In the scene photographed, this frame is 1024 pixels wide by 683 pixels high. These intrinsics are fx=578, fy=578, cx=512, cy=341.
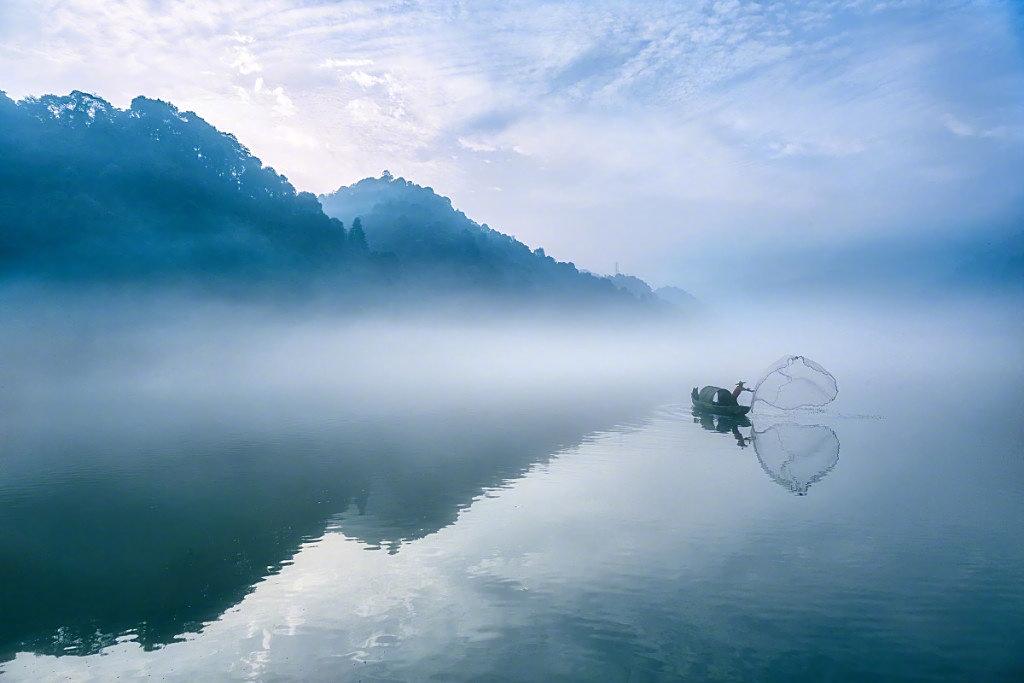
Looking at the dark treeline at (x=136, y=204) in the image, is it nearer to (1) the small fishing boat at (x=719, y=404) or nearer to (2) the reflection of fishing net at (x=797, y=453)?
(1) the small fishing boat at (x=719, y=404)

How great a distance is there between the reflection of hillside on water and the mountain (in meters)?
107

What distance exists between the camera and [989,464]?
38844 millimetres

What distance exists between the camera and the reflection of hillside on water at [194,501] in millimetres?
19438

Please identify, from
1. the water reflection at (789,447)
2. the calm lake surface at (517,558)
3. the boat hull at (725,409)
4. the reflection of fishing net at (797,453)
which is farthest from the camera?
the boat hull at (725,409)

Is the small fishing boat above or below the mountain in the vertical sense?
below

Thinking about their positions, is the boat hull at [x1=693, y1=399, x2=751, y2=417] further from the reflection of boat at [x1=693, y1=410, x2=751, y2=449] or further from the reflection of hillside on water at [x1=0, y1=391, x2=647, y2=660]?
the reflection of hillside on water at [x1=0, y1=391, x2=647, y2=660]

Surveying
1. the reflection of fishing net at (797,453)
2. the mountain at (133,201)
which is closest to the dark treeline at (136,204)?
the mountain at (133,201)

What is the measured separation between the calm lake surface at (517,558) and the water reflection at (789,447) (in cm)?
39

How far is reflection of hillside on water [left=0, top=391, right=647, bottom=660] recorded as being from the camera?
1944 cm

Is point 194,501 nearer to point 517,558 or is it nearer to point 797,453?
point 517,558

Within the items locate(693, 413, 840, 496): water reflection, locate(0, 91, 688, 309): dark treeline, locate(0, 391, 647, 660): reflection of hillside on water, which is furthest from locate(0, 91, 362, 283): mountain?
locate(693, 413, 840, 496): water reflection

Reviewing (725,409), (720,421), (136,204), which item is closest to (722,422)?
(720,421)

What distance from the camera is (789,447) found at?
46625mm

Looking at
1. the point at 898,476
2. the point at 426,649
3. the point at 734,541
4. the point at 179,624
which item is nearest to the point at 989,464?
the point at 898,476
